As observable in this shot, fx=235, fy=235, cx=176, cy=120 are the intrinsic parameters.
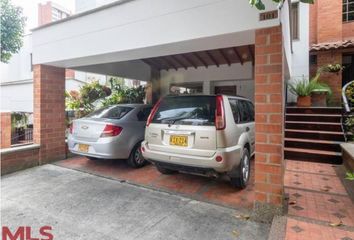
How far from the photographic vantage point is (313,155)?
591cm

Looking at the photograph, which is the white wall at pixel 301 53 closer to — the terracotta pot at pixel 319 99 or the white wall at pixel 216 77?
the terracotta pot at pixel 319 99

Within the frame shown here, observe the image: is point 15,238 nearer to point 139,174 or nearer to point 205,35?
point 139,174

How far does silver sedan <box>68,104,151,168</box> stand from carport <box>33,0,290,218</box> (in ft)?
3.87

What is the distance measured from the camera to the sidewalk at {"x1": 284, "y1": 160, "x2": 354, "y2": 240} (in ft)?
8.79

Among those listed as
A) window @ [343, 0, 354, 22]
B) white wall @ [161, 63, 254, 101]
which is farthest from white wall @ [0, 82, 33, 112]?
window @ [343, 0, 354, 22]

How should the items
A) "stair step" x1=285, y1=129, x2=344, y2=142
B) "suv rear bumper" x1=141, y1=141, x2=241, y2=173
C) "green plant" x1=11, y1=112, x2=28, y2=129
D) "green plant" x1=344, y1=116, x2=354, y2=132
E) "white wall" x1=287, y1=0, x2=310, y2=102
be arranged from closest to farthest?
"suv rear bumper" x1=141, y1=141, x2=241, y2=173 < "green plant" x1=344, y1=116, x2=354, y2=132 < "stair step" x1=285, y1=129, x2=344, y2=142 < "green plant" x1=11, y1=112, x2=28, y2=129 < "white wall" x1=287, y1=0, x2=310, y2=102

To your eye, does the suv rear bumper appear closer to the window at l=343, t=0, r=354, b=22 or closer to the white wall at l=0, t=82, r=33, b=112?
the window at l=343, t=0, r=354, b=22

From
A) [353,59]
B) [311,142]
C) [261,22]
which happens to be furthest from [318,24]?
[261,22]

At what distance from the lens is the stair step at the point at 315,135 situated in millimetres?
6332

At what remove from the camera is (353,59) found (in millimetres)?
9586

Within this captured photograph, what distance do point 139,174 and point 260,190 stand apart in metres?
2.69

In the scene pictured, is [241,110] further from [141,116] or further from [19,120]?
[19,120]

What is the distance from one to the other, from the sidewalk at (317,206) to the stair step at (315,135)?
1481 mm

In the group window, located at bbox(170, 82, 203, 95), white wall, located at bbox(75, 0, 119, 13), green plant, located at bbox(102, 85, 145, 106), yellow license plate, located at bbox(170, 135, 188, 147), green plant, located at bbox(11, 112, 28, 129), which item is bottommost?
yellow license plate, located at bbox(170, 135, 188, 147)
